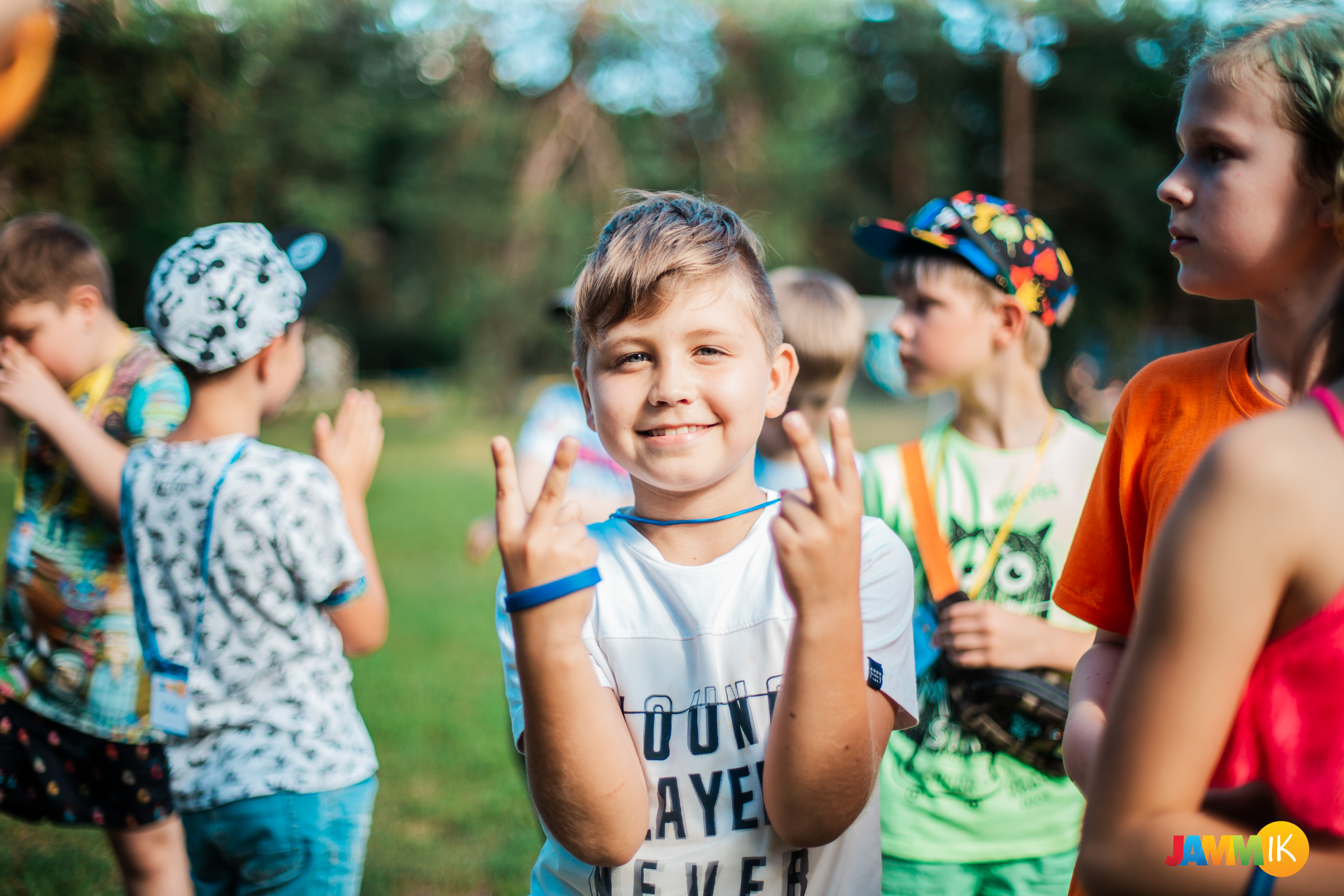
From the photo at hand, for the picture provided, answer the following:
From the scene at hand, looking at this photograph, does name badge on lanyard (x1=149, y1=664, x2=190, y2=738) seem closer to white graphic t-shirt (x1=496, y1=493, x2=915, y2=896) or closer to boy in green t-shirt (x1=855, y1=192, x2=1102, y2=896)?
white graphic t-shirt (x1=496, y1=493, x2=915, y2=896)

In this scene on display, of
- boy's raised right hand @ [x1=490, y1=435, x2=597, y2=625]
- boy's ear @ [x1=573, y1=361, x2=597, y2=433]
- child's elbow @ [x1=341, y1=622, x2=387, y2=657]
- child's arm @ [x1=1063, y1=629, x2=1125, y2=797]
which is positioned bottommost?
child's elbow @ [x1=341, y1=622, x2=387, y2=657]

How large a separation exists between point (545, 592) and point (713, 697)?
471 mm

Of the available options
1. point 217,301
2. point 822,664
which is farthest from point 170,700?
point 822,664

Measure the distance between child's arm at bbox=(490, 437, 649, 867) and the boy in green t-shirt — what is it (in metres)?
1.20

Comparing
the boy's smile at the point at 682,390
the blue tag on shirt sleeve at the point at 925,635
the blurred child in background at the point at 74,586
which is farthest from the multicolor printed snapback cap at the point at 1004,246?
the blurred child in background at the point at 74,586

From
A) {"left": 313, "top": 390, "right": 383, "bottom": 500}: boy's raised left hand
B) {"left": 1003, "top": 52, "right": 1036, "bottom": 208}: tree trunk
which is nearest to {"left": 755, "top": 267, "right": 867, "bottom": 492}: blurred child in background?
{"left": 313, "top": 390, "right": 383, "bottom": 500}: boy's raised left hand

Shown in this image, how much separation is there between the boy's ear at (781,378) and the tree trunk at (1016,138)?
22727 mm

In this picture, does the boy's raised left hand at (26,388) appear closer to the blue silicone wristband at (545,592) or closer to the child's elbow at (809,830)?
the blue silicone wristband at (545,592)

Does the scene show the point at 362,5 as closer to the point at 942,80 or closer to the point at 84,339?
the point at 942,80

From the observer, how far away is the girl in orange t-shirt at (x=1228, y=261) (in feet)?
4.41

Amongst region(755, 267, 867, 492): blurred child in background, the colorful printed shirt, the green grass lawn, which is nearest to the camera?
the colorful printed shirt

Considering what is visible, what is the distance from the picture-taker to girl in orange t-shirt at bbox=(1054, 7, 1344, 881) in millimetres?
1344

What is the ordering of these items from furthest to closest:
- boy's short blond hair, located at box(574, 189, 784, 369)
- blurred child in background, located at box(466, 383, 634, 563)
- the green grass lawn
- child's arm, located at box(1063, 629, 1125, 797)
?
the green grass lawn
blurred child in background, located at box(466, 383, 634, 563)
boy's short blond hair, located at box(574, 189, 784, 369)
child's arm, located at box(1063, 629, 1125, 797)
